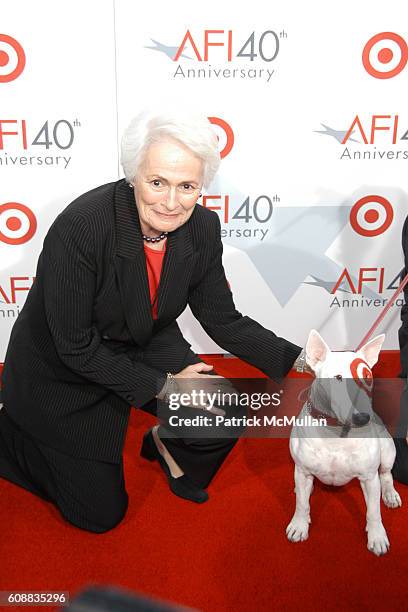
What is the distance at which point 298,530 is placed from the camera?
7.35ft

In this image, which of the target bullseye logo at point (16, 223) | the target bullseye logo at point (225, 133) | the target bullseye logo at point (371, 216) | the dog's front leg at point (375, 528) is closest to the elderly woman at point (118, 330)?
the dog's front leg at point (375, 528)

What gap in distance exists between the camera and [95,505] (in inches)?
88.2

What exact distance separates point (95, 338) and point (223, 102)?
4.87ft

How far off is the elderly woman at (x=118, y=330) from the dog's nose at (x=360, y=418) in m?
0.42

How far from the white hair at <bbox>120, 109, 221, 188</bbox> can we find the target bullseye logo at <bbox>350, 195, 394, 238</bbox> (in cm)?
161

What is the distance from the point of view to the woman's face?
1.80m

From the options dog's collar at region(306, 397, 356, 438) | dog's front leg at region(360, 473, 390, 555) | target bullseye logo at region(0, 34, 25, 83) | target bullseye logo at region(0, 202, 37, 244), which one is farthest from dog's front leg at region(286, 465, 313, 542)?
target bullseye logo at region(0, 34, 25, 83)

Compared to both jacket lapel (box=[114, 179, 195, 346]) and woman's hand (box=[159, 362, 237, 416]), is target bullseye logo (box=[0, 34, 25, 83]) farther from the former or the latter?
woman's hand (box=[159, 362, 237, 416])

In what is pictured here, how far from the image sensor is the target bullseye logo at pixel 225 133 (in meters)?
3.07

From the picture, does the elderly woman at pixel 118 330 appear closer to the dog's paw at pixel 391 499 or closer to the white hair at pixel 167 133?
the white hair at pixel 167 133

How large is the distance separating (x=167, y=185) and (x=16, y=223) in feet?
5.17

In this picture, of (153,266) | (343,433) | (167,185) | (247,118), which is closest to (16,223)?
(247,118)

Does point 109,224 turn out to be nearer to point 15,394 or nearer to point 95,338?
point 95,338

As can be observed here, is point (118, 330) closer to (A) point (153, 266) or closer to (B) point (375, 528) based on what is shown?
(A) point (153, 266)
